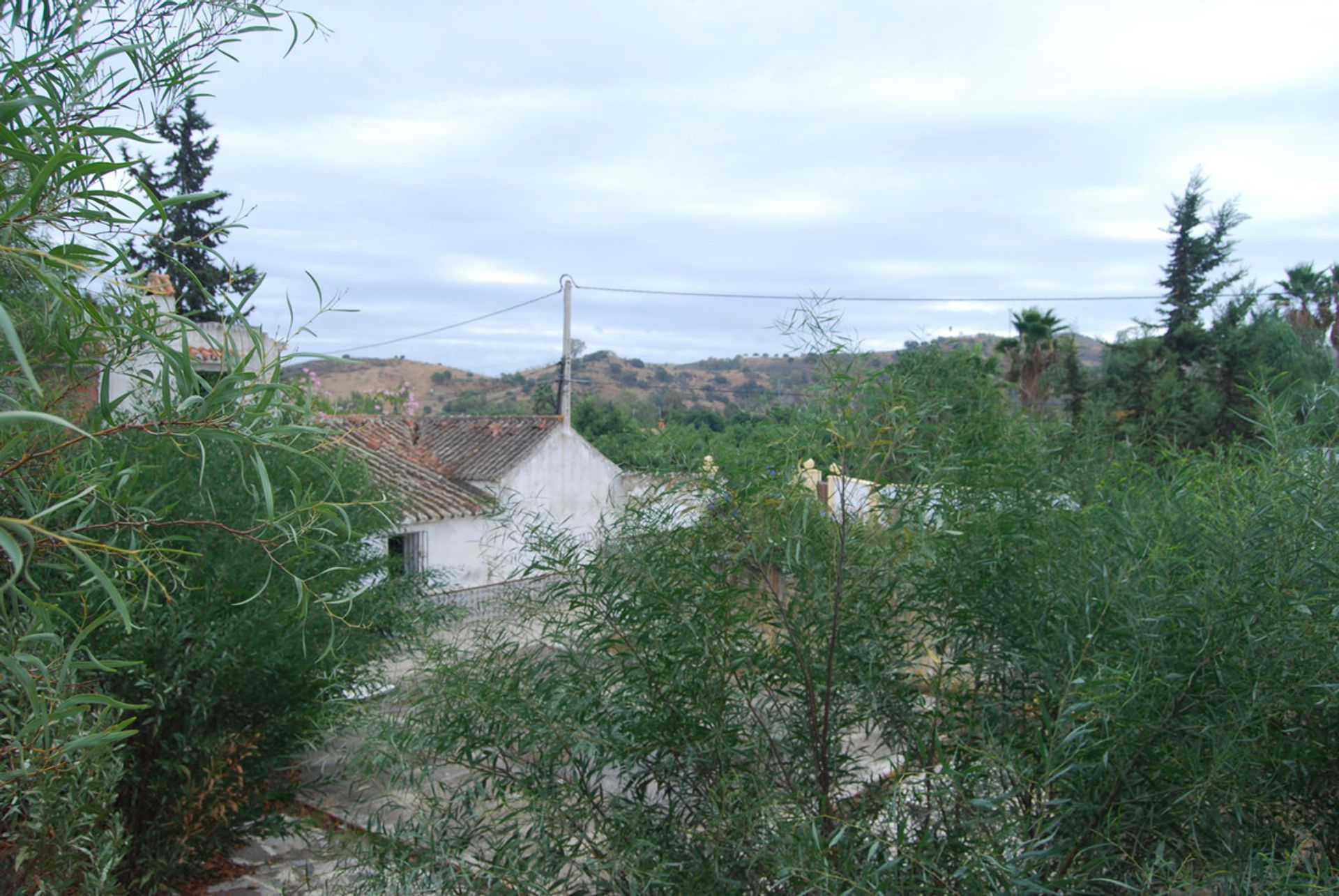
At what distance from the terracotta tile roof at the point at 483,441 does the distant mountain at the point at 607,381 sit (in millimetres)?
813

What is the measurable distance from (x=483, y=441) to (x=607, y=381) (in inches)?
509

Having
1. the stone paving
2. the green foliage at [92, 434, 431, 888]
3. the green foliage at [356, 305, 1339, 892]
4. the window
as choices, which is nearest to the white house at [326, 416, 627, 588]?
the window

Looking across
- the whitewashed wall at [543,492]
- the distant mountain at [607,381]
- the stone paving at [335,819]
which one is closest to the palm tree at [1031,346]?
the distant mountain at [607,381]

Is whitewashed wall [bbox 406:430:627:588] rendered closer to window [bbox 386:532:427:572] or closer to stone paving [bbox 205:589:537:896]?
window [bbox 386:532:427:572]

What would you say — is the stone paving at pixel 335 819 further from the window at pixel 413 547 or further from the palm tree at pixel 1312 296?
the palm tree at pixel 1312 296

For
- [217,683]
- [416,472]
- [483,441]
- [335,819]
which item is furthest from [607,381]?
[217,683]

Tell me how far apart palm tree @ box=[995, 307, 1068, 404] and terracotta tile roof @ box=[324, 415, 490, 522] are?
13.6m

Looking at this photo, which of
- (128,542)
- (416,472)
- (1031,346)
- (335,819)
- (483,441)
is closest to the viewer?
(128,542)

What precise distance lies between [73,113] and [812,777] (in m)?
2.66

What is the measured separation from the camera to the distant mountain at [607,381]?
10.9 ft

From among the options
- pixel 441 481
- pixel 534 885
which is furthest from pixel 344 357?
pixel 441 481

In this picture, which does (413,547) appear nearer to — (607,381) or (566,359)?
(566,359)

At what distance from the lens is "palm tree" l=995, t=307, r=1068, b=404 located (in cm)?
2238

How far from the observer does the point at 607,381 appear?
3019 centimetres
